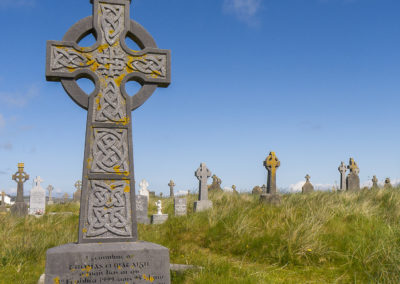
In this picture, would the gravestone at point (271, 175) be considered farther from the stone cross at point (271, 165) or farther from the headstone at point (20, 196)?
the headstone at point (20, 196)

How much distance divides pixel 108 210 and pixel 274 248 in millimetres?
4046

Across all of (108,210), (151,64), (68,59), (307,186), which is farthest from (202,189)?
(307,186)

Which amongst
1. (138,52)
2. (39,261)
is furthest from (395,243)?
(39,261)

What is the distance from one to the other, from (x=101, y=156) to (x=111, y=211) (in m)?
0.64

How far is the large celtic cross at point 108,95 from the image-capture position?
417 centimetres

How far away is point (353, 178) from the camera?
66.0 feet

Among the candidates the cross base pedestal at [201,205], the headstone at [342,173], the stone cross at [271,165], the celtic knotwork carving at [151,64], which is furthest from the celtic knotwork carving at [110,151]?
the headstone at [342,173]

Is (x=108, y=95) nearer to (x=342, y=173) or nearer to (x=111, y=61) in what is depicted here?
(x=111, y=61)

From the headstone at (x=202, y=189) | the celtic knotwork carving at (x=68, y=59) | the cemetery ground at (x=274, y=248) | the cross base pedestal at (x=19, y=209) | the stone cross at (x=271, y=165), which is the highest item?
the celtic knotwork carving at (x=68, y=59)

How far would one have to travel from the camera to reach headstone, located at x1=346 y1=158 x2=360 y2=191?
2002 cm

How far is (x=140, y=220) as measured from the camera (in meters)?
13.3

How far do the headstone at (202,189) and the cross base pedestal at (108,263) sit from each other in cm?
997

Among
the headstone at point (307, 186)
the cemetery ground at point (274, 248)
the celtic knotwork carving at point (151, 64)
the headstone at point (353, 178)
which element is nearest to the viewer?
the celtic knotwork carving at point (151, 64)

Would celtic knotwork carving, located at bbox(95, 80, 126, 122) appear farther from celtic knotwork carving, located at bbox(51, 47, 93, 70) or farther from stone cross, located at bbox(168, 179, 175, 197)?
stone cross, located at bbox(168, 179, 175, 197)
